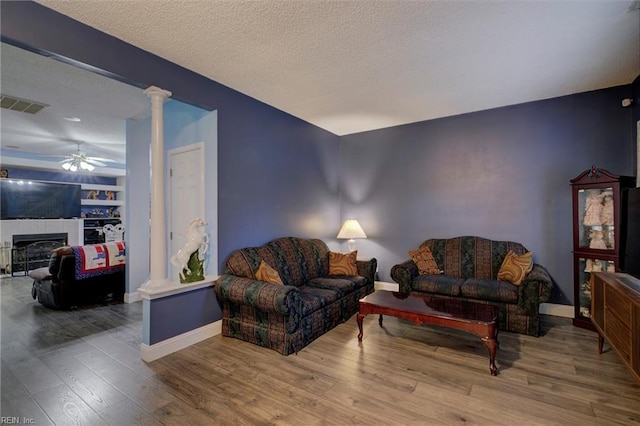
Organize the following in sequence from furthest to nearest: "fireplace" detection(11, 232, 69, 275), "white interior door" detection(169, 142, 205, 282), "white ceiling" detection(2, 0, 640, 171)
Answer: "fireplace" detection(11, 232, 69, 275) → "white interior door" detection(169, 142, 205, 282) → "white ceiling" detection(2, 0, 640, 171)

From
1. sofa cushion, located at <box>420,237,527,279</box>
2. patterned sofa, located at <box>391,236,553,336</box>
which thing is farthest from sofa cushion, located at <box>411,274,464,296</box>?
sofa cushion, located at <box>420,237,527,279</box>

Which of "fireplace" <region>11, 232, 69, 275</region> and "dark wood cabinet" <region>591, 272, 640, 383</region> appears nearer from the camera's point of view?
"dark wood cabinet" <region>591, 272, 640, 383</region>

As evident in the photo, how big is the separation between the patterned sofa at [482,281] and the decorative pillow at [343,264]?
0.58 metres

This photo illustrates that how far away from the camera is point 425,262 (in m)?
4.07

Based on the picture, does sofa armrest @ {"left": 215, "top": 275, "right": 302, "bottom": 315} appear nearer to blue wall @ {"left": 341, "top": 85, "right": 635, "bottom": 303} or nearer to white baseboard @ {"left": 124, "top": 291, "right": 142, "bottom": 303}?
white baseboard @ {"left": 124, "top": 291, "right": 142, "bottom": 303}

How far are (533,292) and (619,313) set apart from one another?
823mm

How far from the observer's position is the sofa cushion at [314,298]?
2.94 meters

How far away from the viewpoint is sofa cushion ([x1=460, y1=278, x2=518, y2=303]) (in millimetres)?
3211

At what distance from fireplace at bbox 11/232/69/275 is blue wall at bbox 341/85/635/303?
7323mm

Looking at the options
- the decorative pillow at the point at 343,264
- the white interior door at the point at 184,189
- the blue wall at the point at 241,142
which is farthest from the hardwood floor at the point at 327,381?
the blue wall at the point at 241,142

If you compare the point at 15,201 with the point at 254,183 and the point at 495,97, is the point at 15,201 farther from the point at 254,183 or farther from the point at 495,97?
the point at 495,97

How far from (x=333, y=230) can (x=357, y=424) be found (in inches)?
145

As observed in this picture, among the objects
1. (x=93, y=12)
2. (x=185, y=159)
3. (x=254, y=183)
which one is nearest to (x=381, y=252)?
(x=254, y=183)

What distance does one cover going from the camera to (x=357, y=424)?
5.95ft
